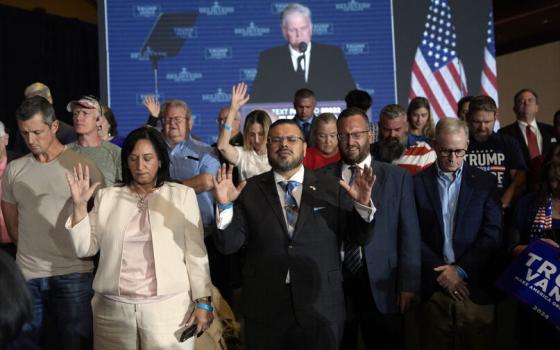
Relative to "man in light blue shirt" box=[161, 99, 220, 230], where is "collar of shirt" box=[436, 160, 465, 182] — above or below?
below

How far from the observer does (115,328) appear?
316cm

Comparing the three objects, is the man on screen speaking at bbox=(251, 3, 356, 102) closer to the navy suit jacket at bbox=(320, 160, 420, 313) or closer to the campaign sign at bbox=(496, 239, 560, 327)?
the navy suit jacket at bbox=(320, 160, 420, 313)

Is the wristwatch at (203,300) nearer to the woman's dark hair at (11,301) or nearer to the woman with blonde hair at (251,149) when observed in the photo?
the woman with blonde hair at (251,149)

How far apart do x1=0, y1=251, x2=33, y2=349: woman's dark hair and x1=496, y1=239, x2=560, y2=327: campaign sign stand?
2.56m

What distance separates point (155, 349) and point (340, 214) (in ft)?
3.47

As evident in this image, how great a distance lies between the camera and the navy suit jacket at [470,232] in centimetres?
375

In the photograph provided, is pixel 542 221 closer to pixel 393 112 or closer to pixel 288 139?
pixel 393 112

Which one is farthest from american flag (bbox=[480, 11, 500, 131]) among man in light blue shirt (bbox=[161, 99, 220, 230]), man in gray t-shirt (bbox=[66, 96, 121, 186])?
man in gray t-shirt (bbox=[66, 96, 121, 186])

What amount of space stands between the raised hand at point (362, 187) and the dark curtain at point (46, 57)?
632 centimetres

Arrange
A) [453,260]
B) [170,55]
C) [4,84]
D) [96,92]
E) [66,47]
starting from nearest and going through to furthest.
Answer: [453,260]
[170,55]
[4,84]
[66,47]
[96,92]

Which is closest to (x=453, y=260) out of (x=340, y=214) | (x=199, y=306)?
(x=340, y=214)

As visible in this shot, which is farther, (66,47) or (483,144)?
(66,47)

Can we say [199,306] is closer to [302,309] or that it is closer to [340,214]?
[302,309]

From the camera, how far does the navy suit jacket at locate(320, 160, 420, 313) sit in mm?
3529
